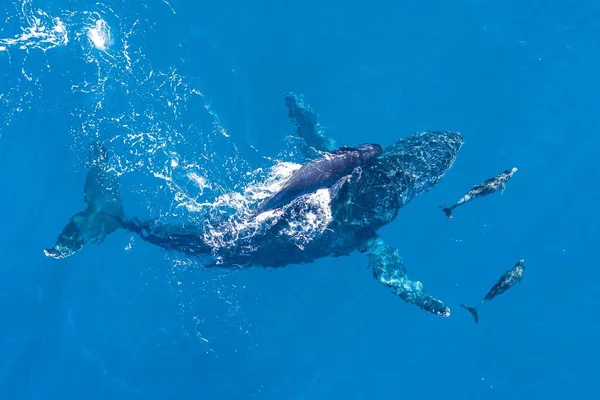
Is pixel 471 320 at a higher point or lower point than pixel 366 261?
lower

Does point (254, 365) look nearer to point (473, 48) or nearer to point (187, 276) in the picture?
point (187, 276)

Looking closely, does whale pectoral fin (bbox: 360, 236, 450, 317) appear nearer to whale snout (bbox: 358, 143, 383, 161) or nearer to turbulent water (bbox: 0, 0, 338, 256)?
turbulent water (bbox: 0, 0, 338, 256)

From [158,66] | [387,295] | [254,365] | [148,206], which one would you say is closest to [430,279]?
[387,295]

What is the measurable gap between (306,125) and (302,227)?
228 inches

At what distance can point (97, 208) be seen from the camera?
74.7ft

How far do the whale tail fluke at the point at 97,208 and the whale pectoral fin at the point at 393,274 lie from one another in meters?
11.0

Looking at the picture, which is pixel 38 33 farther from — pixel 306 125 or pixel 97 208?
pixel 306 125

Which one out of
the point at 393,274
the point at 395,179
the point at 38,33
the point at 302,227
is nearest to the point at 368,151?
the point at 395,179

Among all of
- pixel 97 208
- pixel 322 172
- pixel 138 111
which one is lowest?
pixel 322 172

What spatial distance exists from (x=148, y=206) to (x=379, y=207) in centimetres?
1028

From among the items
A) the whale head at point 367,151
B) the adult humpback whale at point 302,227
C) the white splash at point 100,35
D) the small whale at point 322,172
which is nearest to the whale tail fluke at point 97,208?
the adult humpback whale at point 302,227

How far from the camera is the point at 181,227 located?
2262 cm

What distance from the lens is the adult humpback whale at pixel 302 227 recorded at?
73.2ft

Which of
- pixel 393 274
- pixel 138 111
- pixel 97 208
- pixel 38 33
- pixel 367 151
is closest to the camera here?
pixel 367 151
